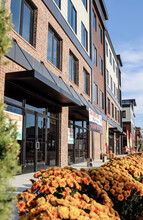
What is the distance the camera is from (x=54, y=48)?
539 inches

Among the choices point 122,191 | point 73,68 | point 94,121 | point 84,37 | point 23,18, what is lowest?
point 122,191

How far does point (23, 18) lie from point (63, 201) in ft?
31.0

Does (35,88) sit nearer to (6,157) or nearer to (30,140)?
(30,140)

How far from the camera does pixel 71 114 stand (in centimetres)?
1725

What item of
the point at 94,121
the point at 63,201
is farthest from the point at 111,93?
the point at 63,201

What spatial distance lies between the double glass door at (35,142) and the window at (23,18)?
12.6 ft

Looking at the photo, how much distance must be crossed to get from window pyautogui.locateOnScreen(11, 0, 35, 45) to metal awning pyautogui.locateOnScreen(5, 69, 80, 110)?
1.92 metres

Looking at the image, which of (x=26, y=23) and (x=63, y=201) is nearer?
(x=63, y=201)

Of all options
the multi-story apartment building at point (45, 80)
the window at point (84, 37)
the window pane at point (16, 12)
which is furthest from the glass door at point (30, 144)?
the window at point (84, 37)

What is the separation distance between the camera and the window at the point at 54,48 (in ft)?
42.6

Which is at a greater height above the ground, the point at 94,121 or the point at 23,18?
the point at 23,18

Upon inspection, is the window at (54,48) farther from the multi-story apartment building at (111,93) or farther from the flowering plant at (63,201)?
the multi-story apartment building at (111,93)

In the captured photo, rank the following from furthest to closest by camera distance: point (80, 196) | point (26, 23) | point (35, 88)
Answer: point (26, 23)
point (35, 88)
point (80, 196)

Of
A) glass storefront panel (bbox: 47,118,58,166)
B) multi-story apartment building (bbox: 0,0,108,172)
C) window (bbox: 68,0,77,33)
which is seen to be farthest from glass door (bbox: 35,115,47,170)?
window (bbox: 68,0,77,33)
